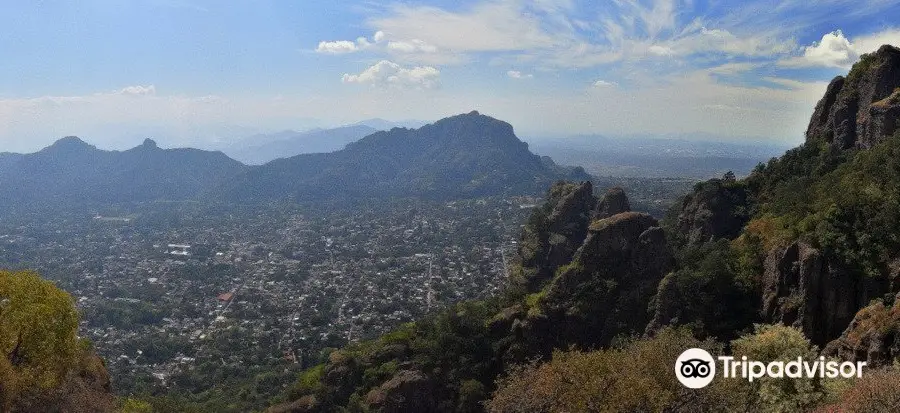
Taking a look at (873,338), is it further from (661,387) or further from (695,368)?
(661,387)

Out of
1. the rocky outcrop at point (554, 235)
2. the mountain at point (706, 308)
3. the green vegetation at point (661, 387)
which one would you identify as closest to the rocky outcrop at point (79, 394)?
the mountain at point (706, 308)

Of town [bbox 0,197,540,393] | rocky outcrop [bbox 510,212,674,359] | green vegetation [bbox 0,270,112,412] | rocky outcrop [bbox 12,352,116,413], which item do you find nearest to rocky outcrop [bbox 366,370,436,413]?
rocky outcrop [bbox 510,212,674,359]

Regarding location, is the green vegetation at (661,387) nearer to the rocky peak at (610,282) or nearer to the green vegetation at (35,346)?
the rocky peak at (610,282)

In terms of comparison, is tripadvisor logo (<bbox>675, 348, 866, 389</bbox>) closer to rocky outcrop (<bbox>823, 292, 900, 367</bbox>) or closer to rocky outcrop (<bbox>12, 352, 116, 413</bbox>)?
rocky outcrop (<bbox>823, 292, 900, 367</bbox>)

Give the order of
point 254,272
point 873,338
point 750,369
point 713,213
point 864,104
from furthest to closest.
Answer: point 254,272, point 713,213, point 864,104, point 750,369, point 873,338

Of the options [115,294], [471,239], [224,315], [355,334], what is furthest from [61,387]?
[471,239]

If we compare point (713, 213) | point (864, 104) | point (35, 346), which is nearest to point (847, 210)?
point (713, 213)

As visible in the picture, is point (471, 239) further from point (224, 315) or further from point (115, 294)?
point (115, 294)
